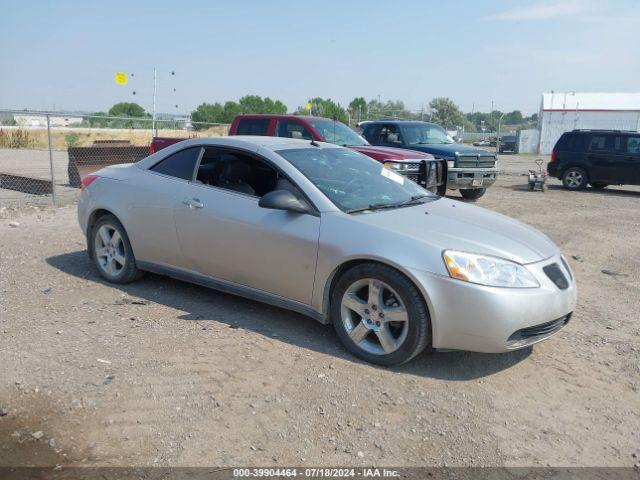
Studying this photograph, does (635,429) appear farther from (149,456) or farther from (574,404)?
(149,456)

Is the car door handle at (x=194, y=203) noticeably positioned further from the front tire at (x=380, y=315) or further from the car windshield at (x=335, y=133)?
the car windshield at (x=335, y=133)

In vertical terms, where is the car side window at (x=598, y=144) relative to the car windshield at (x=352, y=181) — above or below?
above

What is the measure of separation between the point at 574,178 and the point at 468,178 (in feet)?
18.2

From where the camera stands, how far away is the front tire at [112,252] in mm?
5699

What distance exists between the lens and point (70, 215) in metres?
10.0

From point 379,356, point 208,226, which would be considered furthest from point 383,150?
point 379,356

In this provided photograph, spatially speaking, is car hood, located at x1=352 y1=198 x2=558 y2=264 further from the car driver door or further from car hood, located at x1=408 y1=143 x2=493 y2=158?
car hood, located at x1=408 y1=143 x2=493 y2=158

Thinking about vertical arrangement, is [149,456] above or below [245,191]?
below

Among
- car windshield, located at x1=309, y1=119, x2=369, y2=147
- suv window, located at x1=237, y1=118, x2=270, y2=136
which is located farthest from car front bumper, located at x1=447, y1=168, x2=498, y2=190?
suv window, located at x1=237, y1=118, x2=270, y2=136

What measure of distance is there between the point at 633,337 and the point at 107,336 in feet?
14.1

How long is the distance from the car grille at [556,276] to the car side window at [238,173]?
2093mm

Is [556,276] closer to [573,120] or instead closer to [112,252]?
[112,252]

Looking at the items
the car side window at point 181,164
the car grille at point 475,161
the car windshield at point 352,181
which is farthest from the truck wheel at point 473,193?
the car side window at point 181,164

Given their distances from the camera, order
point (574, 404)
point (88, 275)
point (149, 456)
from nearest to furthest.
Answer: point (149, 456) → point (574, 404) → point (88, 275)
